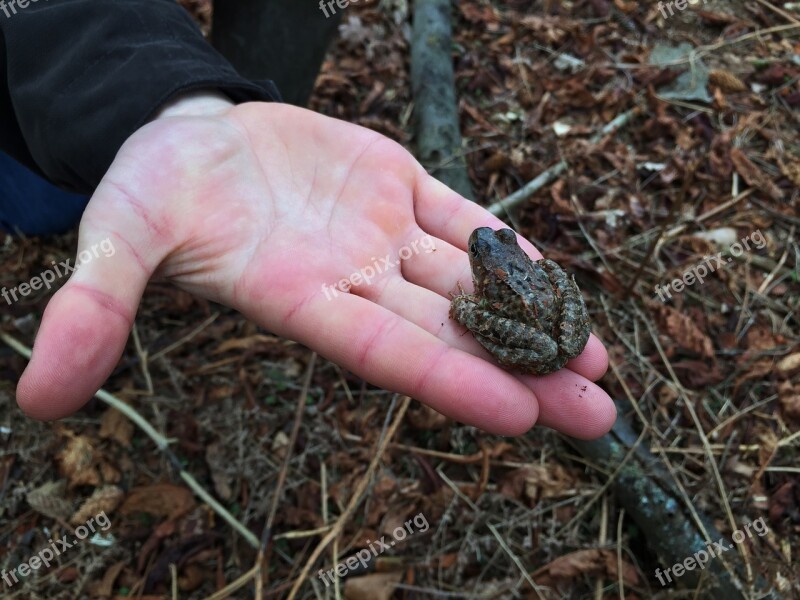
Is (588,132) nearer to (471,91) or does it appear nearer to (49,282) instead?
(471,91)

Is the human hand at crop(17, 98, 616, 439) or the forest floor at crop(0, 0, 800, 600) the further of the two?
the forest floor at crop(0, 0, 800, 600)

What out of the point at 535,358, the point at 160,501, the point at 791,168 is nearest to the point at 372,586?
the point at 160,501

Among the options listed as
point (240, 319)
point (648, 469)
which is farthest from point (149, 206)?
point (648, 469)

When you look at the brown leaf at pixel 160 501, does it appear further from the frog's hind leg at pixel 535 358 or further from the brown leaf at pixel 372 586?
the frog's hind leg at pixel 535 358

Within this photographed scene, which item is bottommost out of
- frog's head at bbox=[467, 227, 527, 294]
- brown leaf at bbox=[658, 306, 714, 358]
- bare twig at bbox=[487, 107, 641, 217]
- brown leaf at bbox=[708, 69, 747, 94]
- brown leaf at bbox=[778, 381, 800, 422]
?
brown leaf at bbox=[778, 381, 800, 422]

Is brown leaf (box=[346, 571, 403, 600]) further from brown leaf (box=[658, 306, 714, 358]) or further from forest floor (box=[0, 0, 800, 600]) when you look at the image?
brown leaf (box=[658, 306, 714, 358])

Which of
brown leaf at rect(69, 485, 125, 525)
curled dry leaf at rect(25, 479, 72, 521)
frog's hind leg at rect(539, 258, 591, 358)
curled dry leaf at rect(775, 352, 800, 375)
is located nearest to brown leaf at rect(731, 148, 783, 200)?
curled dry leaf at rect(775, 352, 800, 375)

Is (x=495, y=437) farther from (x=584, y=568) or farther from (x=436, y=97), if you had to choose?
(x=436, y=97)
